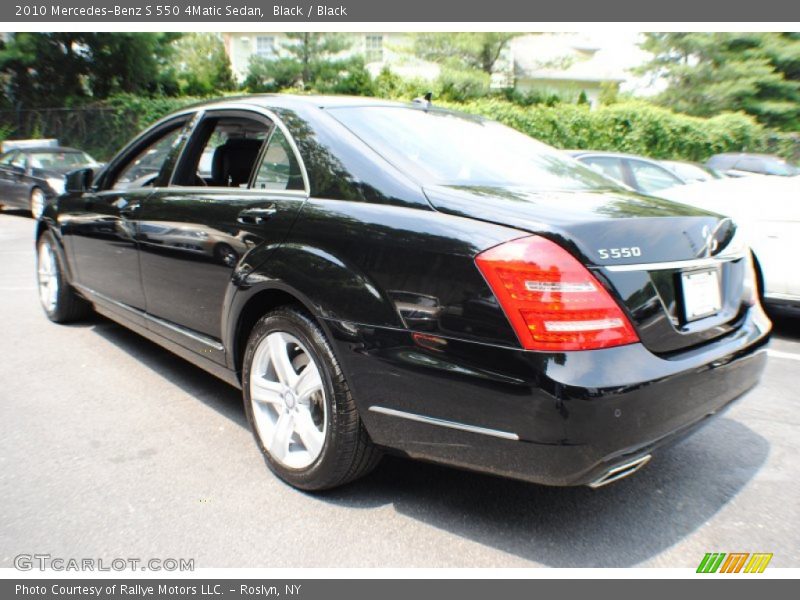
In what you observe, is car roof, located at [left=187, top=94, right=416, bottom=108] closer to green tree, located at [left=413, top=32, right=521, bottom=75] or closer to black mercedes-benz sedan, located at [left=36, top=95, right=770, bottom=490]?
black mercedes-benz sedan, located at [left=36, top=95, right=770, bottom=490]

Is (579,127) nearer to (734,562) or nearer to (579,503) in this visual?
(579,503)

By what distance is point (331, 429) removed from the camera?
2533mm

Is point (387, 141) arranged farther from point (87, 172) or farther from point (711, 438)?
point (87, 172)

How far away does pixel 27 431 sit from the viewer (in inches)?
133

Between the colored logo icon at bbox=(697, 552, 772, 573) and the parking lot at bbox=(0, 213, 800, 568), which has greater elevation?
the colored logo icon at bbox=(697, 552, 772, 573)

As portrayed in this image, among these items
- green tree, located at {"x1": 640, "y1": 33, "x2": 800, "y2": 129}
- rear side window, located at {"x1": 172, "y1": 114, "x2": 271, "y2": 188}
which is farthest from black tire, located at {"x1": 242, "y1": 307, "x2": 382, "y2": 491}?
green tree, located at {"x1": 640, "y1": 33, "x2": 800, "y2": 129}

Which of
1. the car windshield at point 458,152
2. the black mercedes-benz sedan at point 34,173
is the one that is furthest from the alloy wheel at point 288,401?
the black mercedes-benz sedan at point 34,173

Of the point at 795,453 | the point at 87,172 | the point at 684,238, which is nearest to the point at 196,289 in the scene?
the point at 87,172

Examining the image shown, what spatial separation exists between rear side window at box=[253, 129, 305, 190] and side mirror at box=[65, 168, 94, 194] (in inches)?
84.5

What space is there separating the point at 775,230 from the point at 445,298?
3.94 meters

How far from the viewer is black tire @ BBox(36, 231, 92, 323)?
509 centimetres

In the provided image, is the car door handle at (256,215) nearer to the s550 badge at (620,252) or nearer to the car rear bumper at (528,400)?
the car rear bumper at (528,400)

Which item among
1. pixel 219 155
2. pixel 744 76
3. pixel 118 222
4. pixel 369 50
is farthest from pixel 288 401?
pixel 369 50
